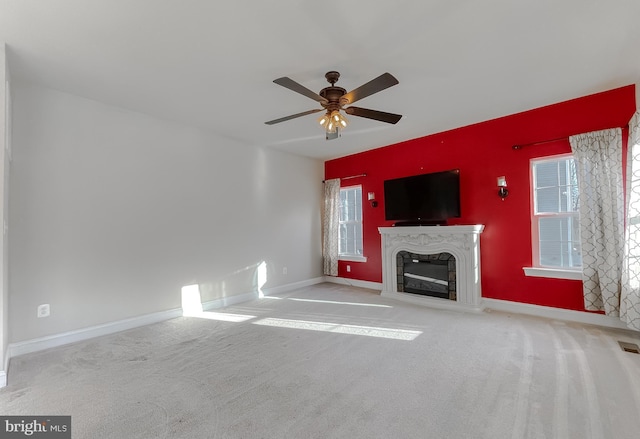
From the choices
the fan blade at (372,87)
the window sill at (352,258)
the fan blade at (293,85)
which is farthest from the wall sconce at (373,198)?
the fan blade at (293,85)

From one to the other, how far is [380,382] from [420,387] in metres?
0.29

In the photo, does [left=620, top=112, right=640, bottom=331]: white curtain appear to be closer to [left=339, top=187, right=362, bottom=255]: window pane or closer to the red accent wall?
the red accent wall

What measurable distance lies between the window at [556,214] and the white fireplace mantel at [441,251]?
2.29 feet

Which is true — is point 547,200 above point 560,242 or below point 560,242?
above

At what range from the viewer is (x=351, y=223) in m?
5.86

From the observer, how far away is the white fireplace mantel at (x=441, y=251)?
3994 millimetres

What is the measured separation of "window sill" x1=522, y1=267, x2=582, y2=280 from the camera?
3.39m

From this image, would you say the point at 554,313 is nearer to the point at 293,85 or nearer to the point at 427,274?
the point at 427,274

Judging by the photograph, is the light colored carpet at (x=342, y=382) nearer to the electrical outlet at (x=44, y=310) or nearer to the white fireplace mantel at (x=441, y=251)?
the electrical outlet at (x=44, y=310)

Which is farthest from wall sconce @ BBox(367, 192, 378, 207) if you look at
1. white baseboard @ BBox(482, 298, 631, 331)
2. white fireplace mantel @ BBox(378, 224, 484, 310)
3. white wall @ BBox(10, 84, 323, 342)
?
white baseboard @ BBox(482, 298, 631, 331)

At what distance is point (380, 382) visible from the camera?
217cm

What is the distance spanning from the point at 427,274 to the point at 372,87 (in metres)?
3.19

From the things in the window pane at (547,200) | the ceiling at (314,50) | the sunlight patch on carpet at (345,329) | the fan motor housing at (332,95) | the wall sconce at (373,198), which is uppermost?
the ceiling at (314,50)

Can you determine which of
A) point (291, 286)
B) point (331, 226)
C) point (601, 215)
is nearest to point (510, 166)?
point (601, 215)
